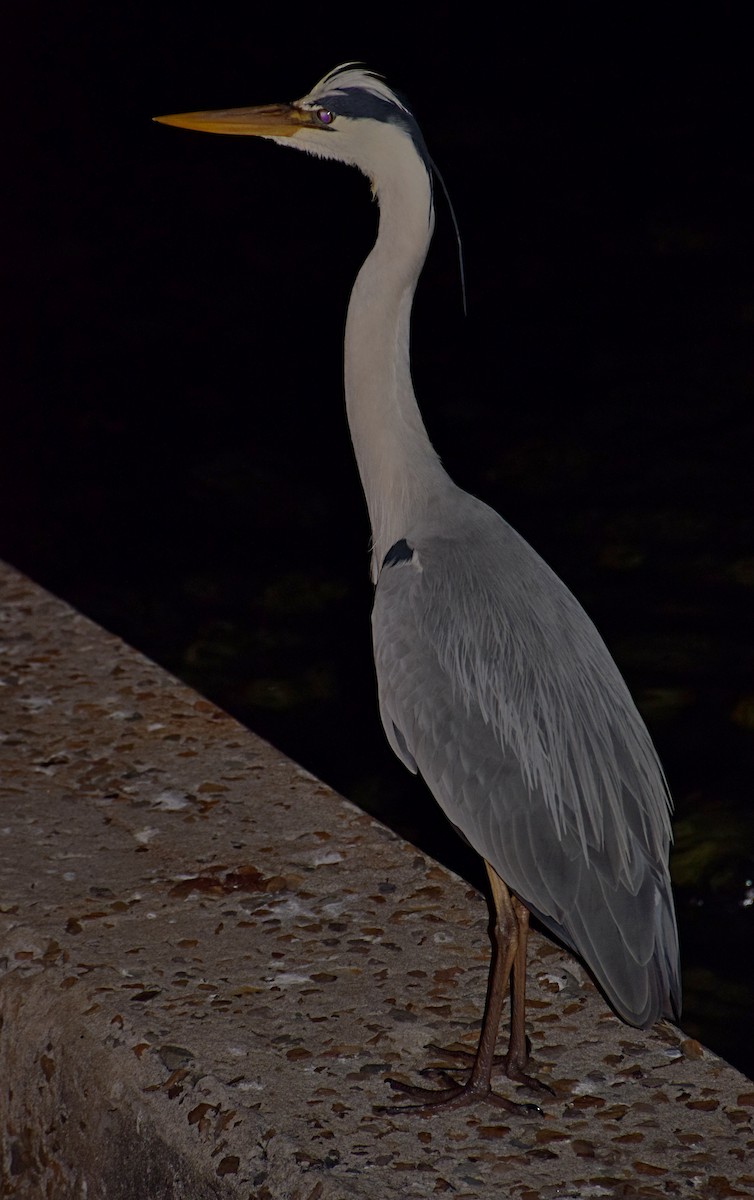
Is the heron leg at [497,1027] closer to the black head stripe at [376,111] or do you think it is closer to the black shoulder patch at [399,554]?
the black shoulder patch at [399,554]

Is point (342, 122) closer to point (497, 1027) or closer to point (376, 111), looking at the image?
point (376, 111)

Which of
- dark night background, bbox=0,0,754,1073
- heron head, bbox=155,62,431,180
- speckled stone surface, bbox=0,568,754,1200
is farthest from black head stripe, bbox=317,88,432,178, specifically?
dark night background, bbox=0,0,754,1073

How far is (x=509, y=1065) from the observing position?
7.79ft

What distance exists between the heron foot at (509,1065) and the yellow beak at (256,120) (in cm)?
163

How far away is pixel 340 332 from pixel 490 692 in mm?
4867

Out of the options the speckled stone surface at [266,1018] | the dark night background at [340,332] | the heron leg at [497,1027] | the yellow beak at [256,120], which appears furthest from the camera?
the dark night background at [340,332]

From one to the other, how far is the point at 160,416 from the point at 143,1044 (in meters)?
4.57

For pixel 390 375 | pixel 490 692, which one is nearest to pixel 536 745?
pixel 490 692

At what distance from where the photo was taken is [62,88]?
7523 mm

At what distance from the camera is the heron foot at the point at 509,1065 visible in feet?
7.66

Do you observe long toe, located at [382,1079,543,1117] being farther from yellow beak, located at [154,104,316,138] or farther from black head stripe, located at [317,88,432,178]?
yellow beak, located at [154,104,316,138]

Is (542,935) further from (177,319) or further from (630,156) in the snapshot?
(630,156)

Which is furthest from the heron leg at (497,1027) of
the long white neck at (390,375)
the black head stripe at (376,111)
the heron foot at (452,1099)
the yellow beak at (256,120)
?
the yellow beak at (256,120)

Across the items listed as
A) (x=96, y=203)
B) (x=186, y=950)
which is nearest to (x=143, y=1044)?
(x=186, y=950)
